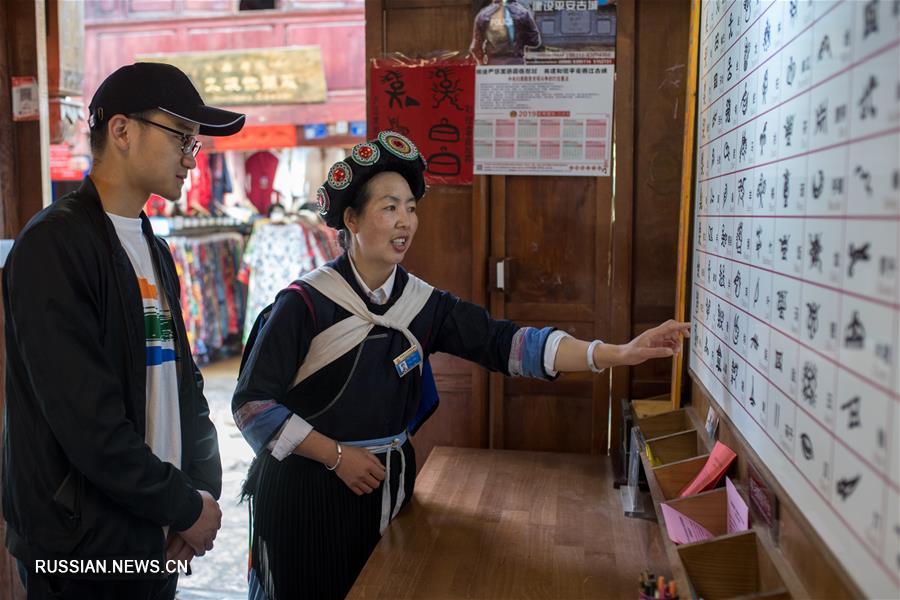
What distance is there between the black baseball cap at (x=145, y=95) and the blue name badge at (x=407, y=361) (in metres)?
0.75

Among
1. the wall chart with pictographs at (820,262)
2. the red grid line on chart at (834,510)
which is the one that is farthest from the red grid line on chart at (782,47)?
the red grid line on chart at (834,510)

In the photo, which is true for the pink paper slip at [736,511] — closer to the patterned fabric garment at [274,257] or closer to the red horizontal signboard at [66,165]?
the red horizontal signboard at [66,165]

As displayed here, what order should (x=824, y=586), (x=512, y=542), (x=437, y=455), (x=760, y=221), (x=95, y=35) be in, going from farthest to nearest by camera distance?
(x=95, y=35) → (x=437, y=455) → (x=512, y=542) → (x=760, y=221) → (x=824, y=586)

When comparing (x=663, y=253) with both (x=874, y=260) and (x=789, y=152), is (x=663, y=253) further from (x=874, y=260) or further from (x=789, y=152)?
(x=874, y=260)

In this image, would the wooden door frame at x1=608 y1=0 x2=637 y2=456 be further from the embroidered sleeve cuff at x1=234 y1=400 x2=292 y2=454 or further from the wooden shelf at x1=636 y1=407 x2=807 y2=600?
the embroidered sleeve cuff at x1=234 y1=400 x2=292 y2=454

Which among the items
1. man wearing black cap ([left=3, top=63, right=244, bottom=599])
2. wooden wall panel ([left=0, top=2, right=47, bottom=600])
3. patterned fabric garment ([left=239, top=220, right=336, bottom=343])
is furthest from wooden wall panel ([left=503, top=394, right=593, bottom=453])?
patterned fabric garment ([left=239, top=220, right=336, bottom=343])

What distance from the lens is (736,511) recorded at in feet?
5.06

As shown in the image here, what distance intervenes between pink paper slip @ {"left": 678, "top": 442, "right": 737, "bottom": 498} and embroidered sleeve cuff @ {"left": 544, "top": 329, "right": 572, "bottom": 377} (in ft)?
1.46

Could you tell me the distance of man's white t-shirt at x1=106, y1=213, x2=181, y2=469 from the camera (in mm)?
1704

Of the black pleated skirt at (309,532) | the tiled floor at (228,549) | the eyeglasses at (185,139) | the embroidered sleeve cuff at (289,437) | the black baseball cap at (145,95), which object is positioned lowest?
the tiled floor at (228,549)

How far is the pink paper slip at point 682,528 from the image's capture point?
1.58m

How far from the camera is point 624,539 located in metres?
1.98

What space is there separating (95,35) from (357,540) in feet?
21.8

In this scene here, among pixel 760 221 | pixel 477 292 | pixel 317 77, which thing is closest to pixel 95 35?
pixel 317 77
